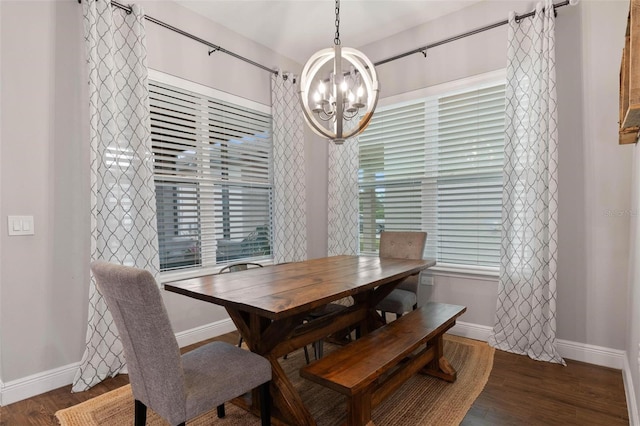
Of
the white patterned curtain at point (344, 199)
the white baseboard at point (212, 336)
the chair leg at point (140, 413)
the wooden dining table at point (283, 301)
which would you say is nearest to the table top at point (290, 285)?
the wooden dining table at point (283, 301)

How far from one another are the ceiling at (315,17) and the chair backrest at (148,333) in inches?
105

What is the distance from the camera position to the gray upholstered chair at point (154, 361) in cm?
127

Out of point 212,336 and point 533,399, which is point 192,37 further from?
point 533,399

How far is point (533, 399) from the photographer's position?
207 centimetres

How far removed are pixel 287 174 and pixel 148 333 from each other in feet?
8.63

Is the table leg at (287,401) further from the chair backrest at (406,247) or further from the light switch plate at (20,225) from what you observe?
the light switch plate at (20,225)

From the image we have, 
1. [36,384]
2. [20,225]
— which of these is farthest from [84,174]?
[36,384]

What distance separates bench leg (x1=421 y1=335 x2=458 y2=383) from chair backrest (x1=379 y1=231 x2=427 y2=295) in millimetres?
681

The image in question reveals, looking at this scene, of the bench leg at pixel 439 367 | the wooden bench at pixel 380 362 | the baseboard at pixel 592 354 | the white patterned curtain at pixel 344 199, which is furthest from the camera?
the white patterned curtain at pixel 344 199

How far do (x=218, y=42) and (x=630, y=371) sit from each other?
13.5ft

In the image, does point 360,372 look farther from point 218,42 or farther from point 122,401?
point 218,42

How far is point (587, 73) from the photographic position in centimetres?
256

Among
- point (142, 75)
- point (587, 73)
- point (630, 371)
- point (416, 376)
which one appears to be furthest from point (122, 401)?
point (587, 73)

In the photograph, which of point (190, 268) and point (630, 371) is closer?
point (630, 371)
